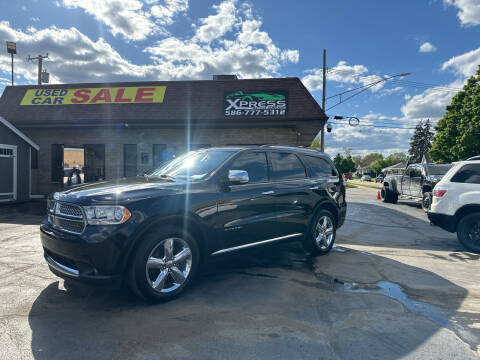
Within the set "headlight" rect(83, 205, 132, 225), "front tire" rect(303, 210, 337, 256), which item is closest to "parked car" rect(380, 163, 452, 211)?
"front tire" rect(303, 210, 337, 256)

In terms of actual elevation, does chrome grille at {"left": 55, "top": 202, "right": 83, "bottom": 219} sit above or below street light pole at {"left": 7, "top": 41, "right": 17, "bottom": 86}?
below

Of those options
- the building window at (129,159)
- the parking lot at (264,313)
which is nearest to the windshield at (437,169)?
the parking lot at (264,313)

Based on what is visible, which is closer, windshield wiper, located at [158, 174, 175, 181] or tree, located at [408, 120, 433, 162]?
windshield wiper, located at [158, 174, 175, 181]

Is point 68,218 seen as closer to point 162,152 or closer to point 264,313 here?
point 264,313

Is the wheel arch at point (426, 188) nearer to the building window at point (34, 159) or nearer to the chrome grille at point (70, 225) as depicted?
the chrome grille at point (70, 225)

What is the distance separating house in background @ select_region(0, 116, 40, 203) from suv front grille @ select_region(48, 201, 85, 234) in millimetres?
12304

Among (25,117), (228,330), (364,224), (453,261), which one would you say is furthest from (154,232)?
(25,117)

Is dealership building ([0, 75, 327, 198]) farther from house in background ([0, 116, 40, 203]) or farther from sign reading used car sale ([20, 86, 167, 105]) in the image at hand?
house in background ([0, 116, 40, 203])

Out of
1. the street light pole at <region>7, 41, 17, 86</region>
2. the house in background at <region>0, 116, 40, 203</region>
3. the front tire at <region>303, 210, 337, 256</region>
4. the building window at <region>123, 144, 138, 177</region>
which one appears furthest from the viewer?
the street light pole at <region>7, 41, 17, 86</region>

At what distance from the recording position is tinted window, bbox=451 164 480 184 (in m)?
6.32

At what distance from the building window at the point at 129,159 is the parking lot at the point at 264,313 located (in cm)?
1053

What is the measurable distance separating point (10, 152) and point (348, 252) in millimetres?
14412

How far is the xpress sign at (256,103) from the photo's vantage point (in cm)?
1430

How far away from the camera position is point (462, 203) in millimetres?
6316
